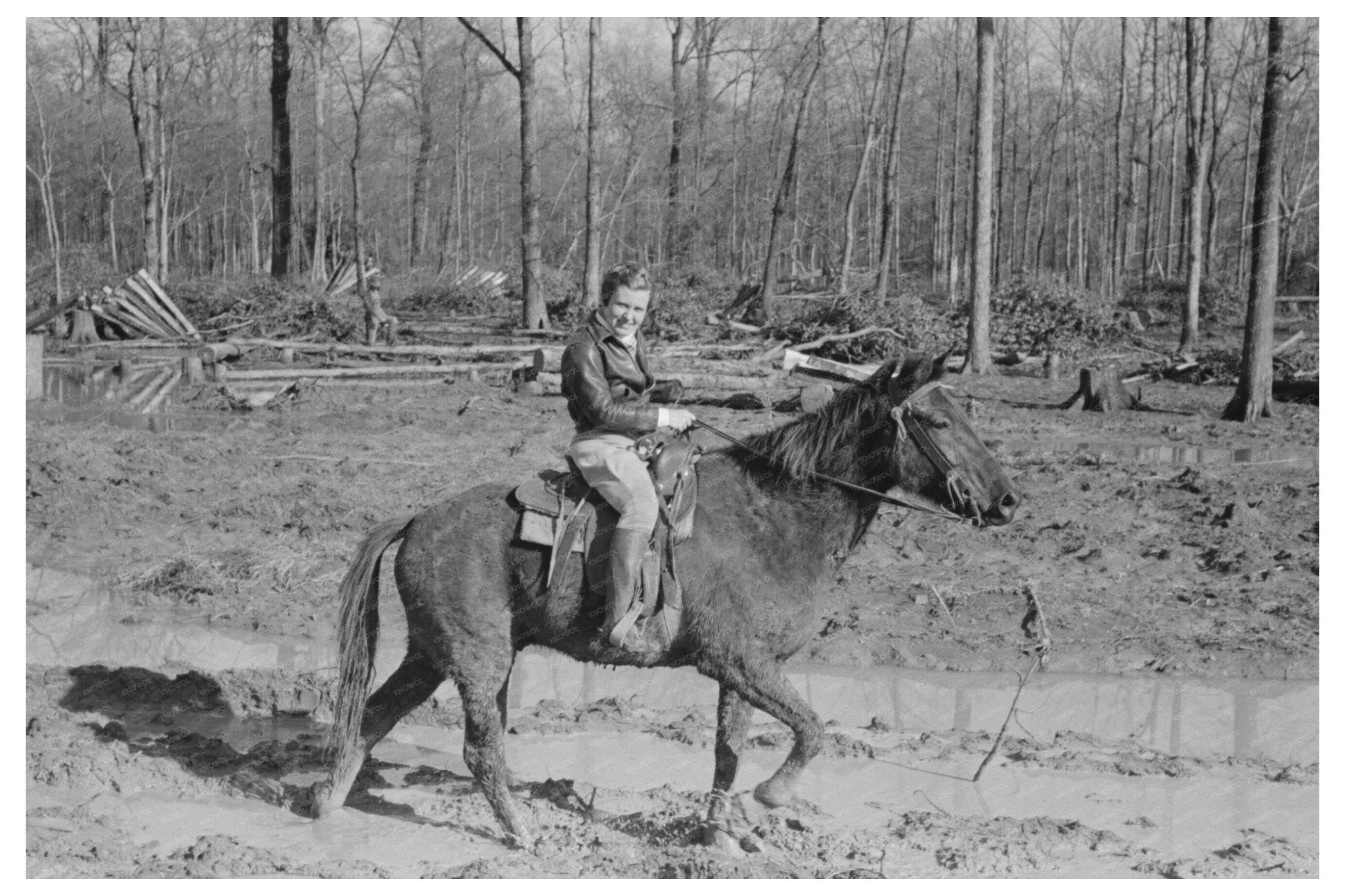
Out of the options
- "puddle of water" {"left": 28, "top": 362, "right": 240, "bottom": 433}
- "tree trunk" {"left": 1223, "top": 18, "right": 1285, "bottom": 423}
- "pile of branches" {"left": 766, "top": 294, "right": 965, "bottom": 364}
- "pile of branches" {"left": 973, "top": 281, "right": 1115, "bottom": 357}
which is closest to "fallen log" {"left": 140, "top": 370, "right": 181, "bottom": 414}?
"puddle of water" {"left": 28, "top": 362, "right": 240, "bottom": 433}

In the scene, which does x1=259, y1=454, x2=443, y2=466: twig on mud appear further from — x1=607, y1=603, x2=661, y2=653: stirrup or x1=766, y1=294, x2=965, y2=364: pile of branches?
x1=766, y1=294, x2=965, y2=364: pile of branches

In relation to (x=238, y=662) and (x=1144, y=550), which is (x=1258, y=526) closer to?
(x=1144, y=550)

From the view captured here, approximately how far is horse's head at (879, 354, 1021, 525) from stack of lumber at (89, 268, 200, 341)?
94.1 feet

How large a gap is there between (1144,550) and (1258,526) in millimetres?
1401

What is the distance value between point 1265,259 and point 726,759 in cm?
1466

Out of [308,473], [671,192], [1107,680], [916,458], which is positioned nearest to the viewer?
[916,458]

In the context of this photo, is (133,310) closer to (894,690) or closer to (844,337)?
(844,337)

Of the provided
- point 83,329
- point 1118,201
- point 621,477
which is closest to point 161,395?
point 83,329

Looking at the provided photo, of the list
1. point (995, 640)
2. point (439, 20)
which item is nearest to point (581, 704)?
point (995, 640)

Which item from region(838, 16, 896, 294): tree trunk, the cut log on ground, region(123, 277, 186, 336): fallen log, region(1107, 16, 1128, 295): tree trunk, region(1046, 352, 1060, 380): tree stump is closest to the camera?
the cut log on ground

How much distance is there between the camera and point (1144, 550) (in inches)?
419

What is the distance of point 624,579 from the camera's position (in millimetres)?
5223

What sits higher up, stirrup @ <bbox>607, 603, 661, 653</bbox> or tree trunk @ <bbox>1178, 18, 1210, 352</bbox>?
tree trunk @ <bbox>1178, 18, 1210, 352</bbox>

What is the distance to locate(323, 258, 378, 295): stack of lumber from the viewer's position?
3842 centimetres
